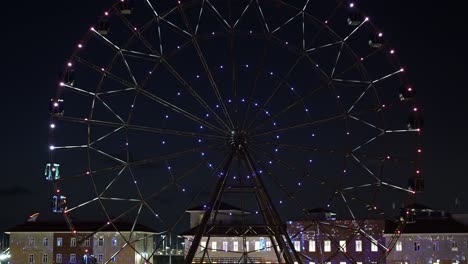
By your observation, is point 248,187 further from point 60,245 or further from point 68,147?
point 60,245

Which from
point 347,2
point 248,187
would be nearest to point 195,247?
point 248,187

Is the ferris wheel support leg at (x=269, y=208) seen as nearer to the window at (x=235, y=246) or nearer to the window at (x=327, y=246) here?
the window at (x=327, y=246)

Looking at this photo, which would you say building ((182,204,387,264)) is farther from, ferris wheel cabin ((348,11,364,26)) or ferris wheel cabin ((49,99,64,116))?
ferris wheel cabin ((348,11,364,26))

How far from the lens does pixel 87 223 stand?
88.8 m

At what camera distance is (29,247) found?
86.4m

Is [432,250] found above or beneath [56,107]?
beneath

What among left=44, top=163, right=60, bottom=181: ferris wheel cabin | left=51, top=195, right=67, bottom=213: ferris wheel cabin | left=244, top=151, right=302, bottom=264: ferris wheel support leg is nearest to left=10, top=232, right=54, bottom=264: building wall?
left=51, top=195, right=67, bottom=213: ferris wheel cabin

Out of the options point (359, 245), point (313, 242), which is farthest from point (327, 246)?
point (359, 245)

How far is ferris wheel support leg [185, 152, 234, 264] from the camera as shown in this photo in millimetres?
33594

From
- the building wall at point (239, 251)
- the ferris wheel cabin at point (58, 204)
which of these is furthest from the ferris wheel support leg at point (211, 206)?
the building wall at point (239, 251)

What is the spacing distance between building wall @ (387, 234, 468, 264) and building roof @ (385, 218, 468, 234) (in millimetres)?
385

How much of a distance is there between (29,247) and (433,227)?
4129 centimetres

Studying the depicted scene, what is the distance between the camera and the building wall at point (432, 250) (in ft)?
241

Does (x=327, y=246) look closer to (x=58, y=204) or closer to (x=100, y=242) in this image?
(x=100, y=242)
